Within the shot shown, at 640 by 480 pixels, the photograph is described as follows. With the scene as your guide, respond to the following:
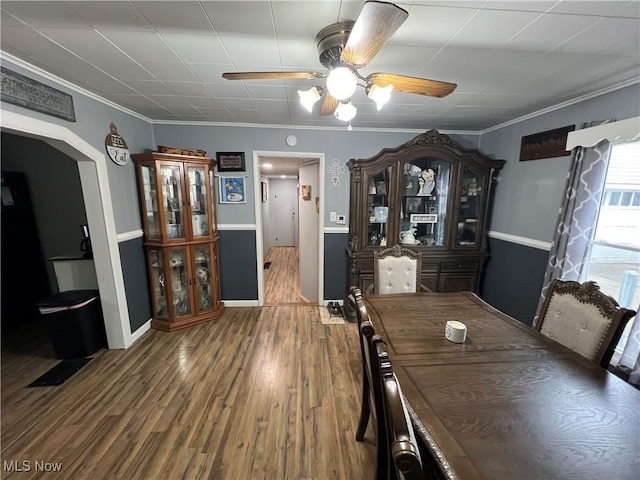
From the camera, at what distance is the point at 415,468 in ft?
1.83

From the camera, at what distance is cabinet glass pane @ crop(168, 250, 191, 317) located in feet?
9.46

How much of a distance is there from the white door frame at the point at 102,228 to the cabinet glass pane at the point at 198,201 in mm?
738

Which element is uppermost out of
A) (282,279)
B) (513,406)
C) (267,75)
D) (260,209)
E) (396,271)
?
(267,75)

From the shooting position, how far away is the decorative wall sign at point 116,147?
2365 millimetres

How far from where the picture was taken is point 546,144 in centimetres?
245

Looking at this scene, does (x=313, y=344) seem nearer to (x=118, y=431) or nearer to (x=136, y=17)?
(x=118, y=431)

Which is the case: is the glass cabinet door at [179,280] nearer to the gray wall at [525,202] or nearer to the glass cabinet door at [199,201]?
the glass cabinet door at [199,201]

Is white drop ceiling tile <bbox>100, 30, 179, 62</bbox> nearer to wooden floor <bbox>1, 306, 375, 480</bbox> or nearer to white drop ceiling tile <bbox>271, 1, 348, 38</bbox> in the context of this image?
white drop ceiling tile <bbox>271, 1, 348, 38</bbox>

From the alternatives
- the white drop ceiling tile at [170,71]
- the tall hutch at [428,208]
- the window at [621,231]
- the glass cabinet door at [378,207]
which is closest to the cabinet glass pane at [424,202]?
the tall hutch at [428,208]

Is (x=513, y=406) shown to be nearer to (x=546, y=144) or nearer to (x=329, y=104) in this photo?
(x=329, y=104)

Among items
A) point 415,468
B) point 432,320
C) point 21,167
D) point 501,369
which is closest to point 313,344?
point 432,320

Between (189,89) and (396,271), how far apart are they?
2.34m

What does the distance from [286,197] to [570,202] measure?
6.18 meters

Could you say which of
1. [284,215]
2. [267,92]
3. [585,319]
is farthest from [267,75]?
[284,215]
